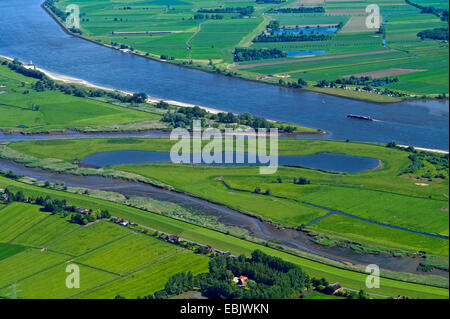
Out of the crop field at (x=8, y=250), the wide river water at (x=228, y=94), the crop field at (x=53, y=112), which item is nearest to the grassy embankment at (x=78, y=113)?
the crop field at (x=53, y=112)

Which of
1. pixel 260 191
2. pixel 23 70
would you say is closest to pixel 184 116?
pixel 260 191

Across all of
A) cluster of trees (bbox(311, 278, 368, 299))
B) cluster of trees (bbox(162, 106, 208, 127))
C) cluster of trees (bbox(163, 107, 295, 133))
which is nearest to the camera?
cluster of trees (bbox(311, 278, 368, 299))

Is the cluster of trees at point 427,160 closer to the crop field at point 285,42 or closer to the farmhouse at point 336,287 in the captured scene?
the crop field at point 285,42

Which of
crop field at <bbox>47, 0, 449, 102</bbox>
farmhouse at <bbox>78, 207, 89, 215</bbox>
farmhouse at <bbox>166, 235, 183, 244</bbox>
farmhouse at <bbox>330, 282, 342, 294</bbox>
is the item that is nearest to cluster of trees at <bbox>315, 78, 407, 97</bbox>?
crop field at <bbox>47, 0, 449, 102</bbox>

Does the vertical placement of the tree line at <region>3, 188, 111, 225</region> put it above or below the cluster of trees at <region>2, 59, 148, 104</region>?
below

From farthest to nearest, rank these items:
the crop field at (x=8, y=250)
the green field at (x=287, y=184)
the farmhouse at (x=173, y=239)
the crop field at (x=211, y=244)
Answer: the farmhouse at (x=173, y=239)
the crop field at (x=8, y=250)
the green field at (x=287, y=184)
the crop field at (x=211, y=244)

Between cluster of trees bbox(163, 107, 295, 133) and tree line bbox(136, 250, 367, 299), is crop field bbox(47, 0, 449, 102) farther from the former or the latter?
tree line bbox(136, 250, 367, 299)

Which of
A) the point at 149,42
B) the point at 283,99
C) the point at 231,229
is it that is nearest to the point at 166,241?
the point at 231,229
